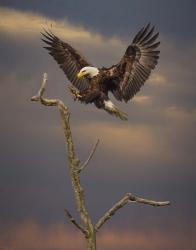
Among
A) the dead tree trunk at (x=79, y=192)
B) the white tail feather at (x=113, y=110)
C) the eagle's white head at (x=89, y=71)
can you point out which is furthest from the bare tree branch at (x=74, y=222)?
the eagle's white head at (x=89, y=71)

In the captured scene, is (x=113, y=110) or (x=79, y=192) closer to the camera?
(x=79, y=192)

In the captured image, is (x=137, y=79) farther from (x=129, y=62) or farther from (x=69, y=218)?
(x=69, y=218)

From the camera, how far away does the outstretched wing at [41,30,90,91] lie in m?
12.3

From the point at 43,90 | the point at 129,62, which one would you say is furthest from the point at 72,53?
the point at 43,90

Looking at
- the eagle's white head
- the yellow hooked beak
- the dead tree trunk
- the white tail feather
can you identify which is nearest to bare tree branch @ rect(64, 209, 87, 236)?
the dead tree trunk

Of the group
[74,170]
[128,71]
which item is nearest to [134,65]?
[128,71]

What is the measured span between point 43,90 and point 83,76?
269cm

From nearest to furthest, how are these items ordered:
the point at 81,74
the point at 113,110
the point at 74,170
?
the point at 74,170 < the point at 113,110 < the point at 81,74

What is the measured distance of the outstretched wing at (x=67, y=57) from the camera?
1231 centimetres

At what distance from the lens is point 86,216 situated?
8.89 metres

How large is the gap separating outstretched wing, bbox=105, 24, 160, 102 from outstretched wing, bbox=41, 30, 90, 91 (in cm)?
86

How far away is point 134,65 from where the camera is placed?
1149cm

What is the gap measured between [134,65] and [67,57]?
1.57 meters

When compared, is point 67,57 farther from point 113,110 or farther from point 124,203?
point 124,203
